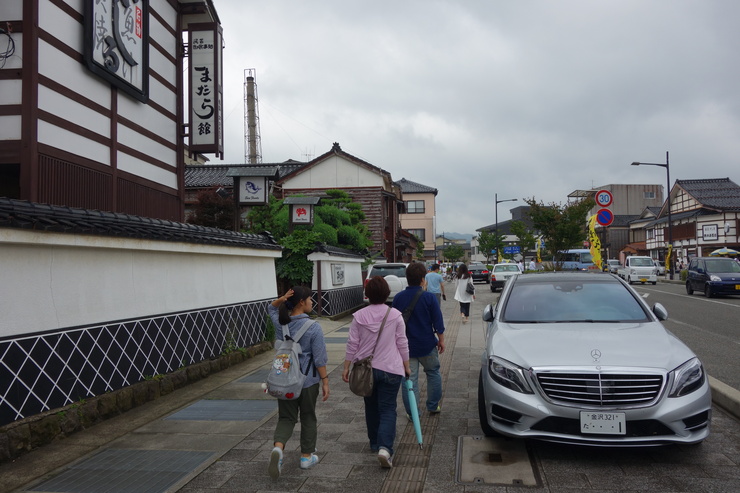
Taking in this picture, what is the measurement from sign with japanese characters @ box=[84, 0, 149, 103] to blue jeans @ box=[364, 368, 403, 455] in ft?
21.7

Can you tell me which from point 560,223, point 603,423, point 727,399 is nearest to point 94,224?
point 603,423

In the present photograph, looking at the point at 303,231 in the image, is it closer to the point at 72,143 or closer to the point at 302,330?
the point at 72,143

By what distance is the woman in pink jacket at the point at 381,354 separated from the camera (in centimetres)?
479

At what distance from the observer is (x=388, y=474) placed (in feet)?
14.9

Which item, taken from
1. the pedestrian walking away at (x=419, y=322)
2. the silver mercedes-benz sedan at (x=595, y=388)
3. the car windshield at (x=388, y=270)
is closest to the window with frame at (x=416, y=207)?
the car windshield at (x=388, y=270)

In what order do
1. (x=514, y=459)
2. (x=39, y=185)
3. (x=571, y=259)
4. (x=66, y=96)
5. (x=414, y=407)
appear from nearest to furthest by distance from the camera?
(x=514, y=459) → (x=414, y=407) → (x=39, y=185) → (x=66, y=96) → (x=571, y=259)

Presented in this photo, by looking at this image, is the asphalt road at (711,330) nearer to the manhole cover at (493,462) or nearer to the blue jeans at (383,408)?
the manhole cover at (493,462)

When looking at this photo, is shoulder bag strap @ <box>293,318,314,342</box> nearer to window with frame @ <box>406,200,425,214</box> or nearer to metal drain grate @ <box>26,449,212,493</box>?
metal drain grate @ <box>26,449,212,493</box>

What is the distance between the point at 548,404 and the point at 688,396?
A: 108cm

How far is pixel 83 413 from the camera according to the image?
18.9 ft

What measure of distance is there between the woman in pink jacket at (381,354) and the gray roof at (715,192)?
5215 cm

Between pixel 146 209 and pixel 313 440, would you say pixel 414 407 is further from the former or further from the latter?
pixel 146 209

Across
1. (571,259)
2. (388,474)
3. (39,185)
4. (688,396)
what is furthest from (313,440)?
(571,259)

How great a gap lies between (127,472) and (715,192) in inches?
2261
